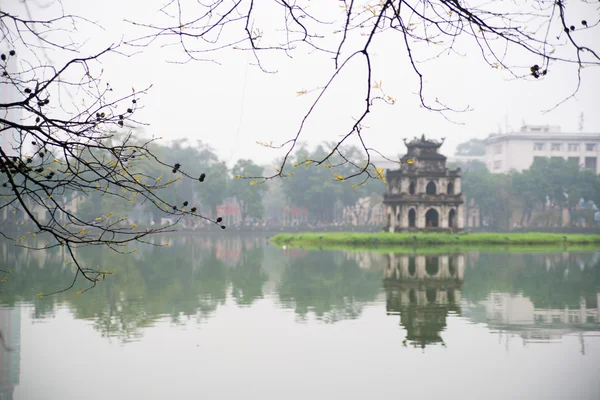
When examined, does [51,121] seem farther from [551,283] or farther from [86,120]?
[551,283]

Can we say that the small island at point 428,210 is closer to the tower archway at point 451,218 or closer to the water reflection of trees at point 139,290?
the tower archway at point 451,218

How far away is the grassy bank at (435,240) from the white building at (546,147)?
57.6 metres

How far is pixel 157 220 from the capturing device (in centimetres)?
9244

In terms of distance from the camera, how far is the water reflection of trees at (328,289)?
16.5 metres

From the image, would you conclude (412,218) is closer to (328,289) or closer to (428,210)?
(428,210)

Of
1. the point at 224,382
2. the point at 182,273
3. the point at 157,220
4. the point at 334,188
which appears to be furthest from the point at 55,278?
the point at 157,220

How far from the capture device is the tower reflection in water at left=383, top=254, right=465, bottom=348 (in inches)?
540

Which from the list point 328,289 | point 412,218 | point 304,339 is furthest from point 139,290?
point 412,218

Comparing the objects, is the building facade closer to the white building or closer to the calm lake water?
the calm lake water

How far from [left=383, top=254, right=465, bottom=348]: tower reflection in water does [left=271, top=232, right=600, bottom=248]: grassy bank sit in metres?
14.8

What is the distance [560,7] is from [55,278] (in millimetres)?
22264

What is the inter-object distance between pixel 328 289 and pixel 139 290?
5508 mm

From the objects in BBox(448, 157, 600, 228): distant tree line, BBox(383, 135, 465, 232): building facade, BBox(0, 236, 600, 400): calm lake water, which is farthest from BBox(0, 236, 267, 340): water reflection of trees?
BBox(448, 157, 600, 228): distant tree line

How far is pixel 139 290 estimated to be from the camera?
68.4 ft
